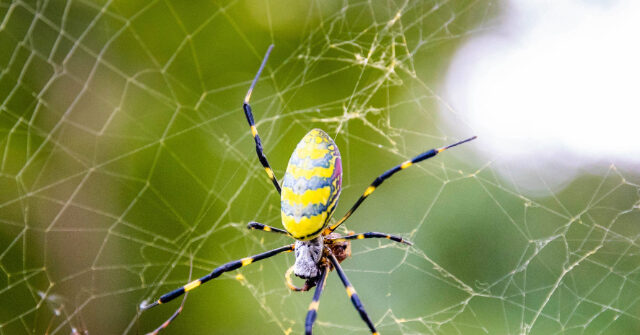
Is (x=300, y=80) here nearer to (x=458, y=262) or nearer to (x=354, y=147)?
(x=354, y=147)

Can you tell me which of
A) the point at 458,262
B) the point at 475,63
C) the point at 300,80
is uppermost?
the point at 300,80

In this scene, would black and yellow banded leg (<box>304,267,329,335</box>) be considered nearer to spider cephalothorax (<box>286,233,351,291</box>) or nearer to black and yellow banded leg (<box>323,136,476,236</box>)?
spider cephalothorax (<box>286,233,351,291</box>)

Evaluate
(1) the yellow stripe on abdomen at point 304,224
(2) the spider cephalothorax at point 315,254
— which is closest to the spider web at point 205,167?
(2) the spider cephalothorax at point 315,254

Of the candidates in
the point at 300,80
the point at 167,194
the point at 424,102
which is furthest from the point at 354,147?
the point at 167,194

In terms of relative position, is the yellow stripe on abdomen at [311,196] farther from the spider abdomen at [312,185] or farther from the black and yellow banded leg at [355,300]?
the black and yellow banded leg at [355,300]

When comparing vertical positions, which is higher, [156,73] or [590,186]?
[156,73]

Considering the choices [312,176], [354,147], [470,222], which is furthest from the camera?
[470,222]

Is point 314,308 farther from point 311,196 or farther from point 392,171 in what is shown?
point 392,171

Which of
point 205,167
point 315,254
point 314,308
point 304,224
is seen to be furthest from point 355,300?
point 205,167
